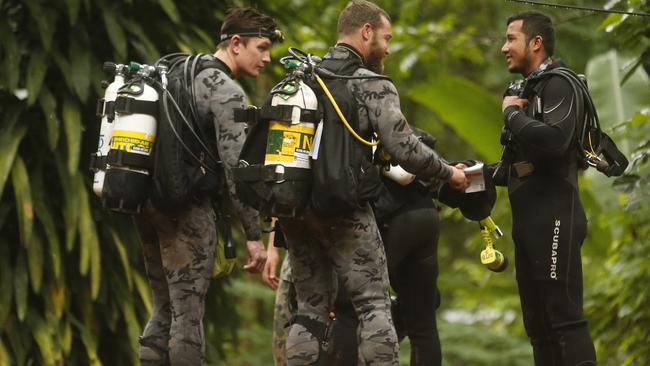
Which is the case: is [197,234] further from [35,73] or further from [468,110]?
[468,110]

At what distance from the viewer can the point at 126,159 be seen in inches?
222

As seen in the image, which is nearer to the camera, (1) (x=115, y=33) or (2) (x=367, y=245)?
(2) (x=367, y=245)

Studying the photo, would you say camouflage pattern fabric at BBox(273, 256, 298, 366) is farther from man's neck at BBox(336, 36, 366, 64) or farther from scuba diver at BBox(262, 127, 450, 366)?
man's neck at BBox(336, 36, 366, 64)

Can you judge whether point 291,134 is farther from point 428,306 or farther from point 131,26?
point 131,26

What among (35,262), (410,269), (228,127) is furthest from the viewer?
(35,262)

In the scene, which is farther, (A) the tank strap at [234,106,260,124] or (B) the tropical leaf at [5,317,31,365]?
(B) the tropical leaf at [5,317,31,365]

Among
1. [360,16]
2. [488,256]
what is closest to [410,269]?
[488,256]

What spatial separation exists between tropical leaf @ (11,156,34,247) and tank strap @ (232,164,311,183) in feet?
10.3

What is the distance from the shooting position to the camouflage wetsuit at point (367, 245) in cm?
540

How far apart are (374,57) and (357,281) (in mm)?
1112

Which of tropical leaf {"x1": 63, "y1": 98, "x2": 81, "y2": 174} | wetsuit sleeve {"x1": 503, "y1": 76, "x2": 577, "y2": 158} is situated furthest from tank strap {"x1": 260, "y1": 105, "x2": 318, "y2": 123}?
tropical leaf {"x1": 63, "y1": 98, "x2": 81, "y2": 174}

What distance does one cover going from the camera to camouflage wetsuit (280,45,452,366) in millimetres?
5402

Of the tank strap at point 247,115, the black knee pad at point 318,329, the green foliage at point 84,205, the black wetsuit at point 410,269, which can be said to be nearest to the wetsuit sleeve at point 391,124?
the tank strap at point 247,115

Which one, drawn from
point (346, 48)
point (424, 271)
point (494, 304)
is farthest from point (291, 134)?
point (494, 304)
